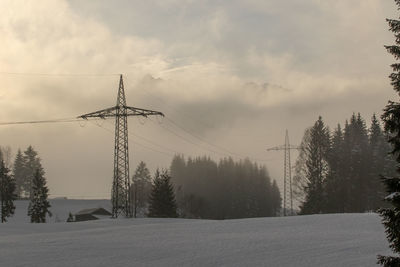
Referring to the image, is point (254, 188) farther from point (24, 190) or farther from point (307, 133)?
point (24, 190)

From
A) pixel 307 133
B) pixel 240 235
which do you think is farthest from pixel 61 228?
pixel 307 133

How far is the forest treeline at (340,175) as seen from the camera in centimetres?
7206

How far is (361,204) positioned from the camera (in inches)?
3051

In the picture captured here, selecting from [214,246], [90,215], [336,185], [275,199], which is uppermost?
[336,185]

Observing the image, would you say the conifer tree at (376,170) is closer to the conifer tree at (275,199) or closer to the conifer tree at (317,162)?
the conifer tree at (317,162)

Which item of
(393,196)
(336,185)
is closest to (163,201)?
(336,185)

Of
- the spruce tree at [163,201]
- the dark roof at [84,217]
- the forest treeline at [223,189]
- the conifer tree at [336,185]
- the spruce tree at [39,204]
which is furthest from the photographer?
the forest treeline at [223,189]

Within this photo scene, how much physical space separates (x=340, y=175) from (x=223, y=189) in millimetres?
58573

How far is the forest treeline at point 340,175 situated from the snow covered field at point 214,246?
40225mm

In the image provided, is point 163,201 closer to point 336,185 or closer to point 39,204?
point 39,204

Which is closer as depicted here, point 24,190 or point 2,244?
point 2,244

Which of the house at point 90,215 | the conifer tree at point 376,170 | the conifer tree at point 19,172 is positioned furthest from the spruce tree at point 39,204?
the conifer tree at point 19,172

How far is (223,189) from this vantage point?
133 m

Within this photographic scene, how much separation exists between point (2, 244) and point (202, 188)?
115295 millimetres
